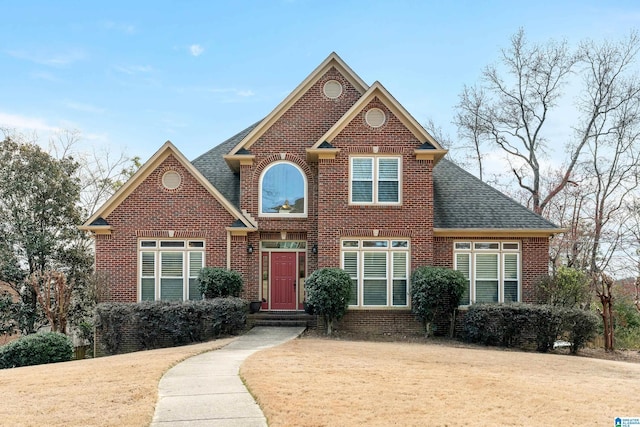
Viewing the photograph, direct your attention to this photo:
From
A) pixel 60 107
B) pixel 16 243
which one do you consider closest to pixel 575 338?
pixel 16 243

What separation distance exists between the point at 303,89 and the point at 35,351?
11114mm

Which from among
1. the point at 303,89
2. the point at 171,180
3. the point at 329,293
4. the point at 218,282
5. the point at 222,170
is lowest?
the point at 329,293

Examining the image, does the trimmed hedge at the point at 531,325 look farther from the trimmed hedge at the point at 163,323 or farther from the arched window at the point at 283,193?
the trimmed hedge at the point at 163,323

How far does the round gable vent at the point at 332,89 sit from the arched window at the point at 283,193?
2.64 meters

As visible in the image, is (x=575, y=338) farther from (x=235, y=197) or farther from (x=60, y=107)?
(x=60, y=107)

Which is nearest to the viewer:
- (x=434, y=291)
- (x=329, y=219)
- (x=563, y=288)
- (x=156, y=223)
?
(x=434, y=291)

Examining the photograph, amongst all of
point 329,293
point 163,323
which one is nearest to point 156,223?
point 163,323

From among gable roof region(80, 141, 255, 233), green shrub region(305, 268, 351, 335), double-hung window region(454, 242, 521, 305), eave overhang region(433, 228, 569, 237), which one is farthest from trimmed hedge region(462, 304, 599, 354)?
gable roof region(80, 141, 255, 233)

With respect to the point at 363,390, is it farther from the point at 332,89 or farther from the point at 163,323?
the point at 332,89

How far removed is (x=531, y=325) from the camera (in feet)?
56.2

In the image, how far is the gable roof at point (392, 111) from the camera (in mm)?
19031

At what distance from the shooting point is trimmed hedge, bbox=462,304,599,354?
55.3 feet

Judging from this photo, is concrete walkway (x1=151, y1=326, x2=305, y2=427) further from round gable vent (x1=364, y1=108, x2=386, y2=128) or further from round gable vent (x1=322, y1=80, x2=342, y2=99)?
round gable vent (x1=322, y1=80, x2=342, y2=99)
